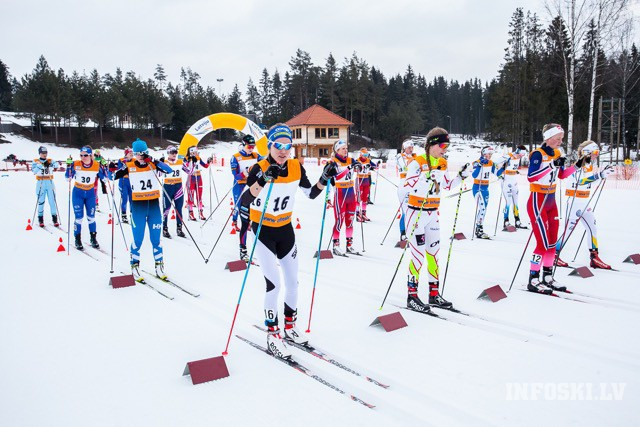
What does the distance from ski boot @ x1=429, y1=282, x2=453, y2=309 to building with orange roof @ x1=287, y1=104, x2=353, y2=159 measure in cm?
4340

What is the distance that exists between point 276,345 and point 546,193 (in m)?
4.42

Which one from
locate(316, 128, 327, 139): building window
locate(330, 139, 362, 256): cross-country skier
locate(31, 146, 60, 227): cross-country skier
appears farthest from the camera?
locate(316, 128, 327, 139): building window

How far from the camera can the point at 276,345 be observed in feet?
13.4

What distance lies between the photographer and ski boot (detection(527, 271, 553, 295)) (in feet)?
19.0

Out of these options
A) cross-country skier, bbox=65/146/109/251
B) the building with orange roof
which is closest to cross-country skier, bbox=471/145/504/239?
cross-country skier, bbox=65/146/109/251

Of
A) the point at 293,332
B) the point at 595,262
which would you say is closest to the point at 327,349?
the point at 293,332

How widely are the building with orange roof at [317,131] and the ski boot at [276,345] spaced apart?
4461cm

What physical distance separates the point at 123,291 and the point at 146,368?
2613mm

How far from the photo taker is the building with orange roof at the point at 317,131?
158 ft

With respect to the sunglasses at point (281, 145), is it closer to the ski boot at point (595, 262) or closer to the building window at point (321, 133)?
→ the ski boot at point (595, 262)

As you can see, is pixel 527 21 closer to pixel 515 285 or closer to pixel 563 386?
pixel 515 285

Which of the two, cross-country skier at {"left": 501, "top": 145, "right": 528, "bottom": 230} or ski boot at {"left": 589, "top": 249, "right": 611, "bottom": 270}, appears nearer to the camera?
ski boot at {"left": 589, "top": 249, "right": 611, "bottom": 270}

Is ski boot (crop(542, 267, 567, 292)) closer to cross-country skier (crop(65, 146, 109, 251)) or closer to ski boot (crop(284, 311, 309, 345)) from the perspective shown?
ski boot (crop(284, 311, 309, 345))

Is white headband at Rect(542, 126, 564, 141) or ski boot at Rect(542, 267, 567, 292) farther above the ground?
white headband at Rect(542, 126, 564, 141)
